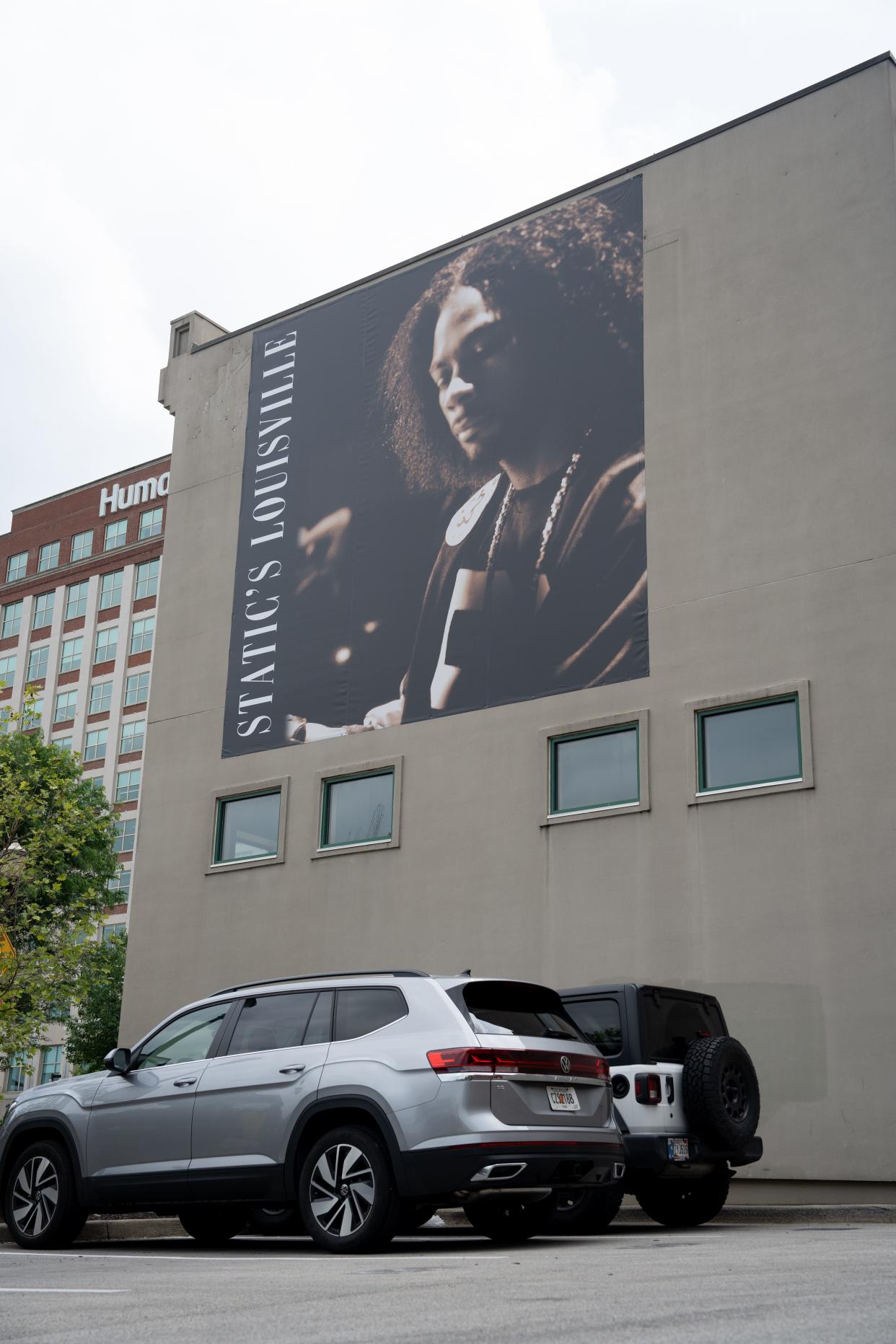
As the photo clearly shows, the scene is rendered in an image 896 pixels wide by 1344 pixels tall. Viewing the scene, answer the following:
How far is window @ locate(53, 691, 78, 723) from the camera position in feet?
239

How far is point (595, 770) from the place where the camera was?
18.6 meters

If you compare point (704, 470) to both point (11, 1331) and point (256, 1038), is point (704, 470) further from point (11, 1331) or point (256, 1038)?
point (11, 1331)

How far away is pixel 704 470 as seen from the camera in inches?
736

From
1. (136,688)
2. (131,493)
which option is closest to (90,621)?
(136,688)

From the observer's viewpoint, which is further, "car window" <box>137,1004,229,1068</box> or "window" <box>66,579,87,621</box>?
"window" <box>66,579,87,621</box>

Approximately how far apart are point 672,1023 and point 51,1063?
200 feet

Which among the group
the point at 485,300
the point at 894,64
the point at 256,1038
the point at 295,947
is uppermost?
the point at 894,64

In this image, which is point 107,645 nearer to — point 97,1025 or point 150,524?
point 150,524

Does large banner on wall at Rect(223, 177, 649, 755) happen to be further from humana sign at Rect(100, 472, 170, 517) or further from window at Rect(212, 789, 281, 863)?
humana sign at Rect(100, 472, 170, 517)

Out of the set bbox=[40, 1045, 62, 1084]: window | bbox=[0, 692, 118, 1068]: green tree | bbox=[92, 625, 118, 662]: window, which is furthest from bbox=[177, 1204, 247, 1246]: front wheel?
bbox=[92, 625, 118, 662]: window

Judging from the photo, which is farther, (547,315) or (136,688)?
(136,688)

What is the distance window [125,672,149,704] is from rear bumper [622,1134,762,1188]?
60.8m

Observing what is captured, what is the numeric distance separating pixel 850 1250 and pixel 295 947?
13.5 m

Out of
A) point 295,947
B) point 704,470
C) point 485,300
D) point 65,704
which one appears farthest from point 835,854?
point 65,704
